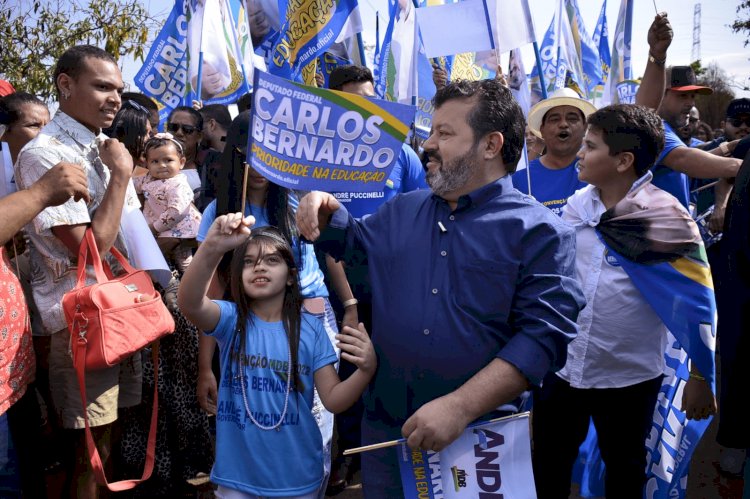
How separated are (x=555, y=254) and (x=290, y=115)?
3.14ft

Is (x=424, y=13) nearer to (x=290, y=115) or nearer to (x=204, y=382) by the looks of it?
(x=290, y=115)

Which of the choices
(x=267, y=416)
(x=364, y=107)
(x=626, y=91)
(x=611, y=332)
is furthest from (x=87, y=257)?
(x=626, y=91)

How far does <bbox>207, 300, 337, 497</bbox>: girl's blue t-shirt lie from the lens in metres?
2.42

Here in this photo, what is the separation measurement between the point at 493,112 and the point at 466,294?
571 millimetres

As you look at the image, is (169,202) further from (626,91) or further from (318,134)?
(626,91)

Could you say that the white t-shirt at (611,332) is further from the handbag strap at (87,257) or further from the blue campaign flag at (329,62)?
the blue campaign flag at (329,62)

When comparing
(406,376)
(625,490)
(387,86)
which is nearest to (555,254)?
(406,376)

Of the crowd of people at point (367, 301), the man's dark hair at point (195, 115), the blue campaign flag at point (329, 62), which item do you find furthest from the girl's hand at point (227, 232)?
the blue campaign flag at point (329, 62)

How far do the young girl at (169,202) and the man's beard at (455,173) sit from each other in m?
2.12

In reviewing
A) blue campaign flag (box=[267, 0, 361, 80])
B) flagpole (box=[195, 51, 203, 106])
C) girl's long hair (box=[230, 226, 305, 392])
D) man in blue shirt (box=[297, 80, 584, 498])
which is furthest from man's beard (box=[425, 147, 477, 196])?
flagpole (box=[195, 51, 203, 106])

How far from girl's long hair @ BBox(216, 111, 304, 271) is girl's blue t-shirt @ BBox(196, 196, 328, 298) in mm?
27

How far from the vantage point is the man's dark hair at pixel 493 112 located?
2.06 metres

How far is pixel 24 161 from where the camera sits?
8.96 feet

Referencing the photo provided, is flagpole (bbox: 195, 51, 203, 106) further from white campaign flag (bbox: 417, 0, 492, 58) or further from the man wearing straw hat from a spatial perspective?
the man wearing straw hat
